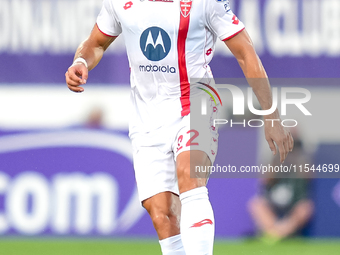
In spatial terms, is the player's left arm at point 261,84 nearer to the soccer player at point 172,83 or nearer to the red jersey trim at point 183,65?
the soccer player at point 172,83

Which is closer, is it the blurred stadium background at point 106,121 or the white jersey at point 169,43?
the white jersey at point 169,43

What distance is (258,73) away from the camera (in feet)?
9.80

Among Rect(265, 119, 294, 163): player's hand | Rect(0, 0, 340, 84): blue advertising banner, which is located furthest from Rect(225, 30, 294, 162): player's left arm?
Rect(0, 0, 340, 84): blue advertising banner

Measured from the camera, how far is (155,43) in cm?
308

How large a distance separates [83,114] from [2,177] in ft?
3.20

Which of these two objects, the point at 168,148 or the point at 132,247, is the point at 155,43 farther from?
the point at 132,247

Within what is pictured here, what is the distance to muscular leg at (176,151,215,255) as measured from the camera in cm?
273

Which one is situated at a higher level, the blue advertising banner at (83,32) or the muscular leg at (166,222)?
the blue advertising banner at (83,32)

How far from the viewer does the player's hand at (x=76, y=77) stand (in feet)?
9.73

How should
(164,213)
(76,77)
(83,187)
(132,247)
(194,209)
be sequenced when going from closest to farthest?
(194,209), (76,77), (164,213), (132,247), (83,187)

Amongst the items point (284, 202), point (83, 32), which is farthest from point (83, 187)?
point (284, 202)

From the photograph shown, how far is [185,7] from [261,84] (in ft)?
1.95

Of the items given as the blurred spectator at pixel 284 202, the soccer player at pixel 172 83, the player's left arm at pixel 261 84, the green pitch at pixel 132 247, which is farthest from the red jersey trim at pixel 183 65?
the blurred spectator at pixel 284 202

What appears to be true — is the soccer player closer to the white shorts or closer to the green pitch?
the white shorts
